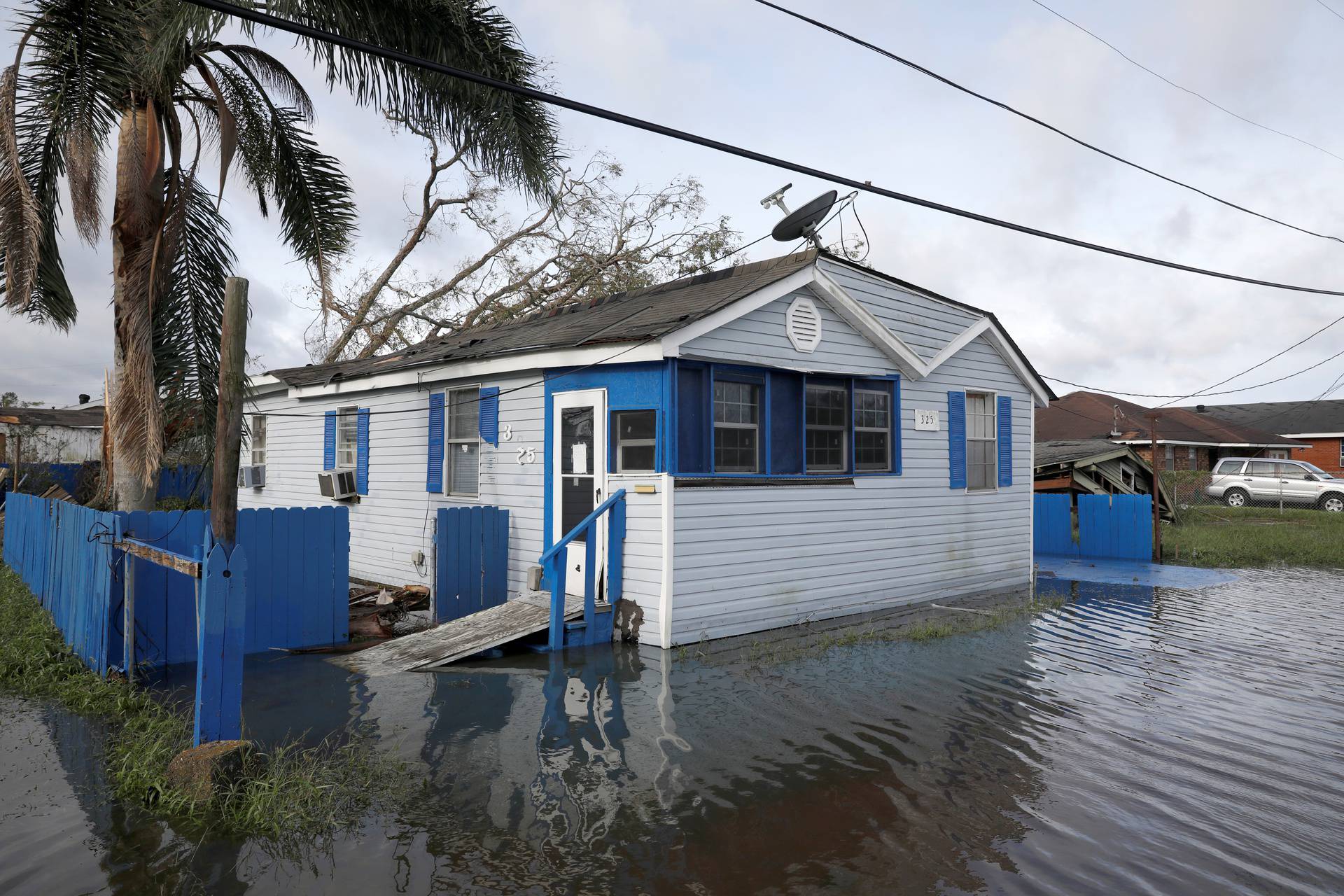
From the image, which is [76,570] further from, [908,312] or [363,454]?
[908,312]

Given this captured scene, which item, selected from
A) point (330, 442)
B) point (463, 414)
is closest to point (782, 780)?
point (463, 414)

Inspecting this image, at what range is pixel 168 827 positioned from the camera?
4.54 metres

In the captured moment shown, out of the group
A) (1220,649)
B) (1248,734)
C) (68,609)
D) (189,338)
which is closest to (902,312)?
(1220,649)

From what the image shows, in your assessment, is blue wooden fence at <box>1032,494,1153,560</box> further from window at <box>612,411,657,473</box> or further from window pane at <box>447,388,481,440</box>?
window pane at <box>447,388,481,440</box>

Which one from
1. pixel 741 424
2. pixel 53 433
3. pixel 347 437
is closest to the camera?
pixel 741 424

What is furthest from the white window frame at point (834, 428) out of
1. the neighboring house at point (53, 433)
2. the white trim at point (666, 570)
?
the neighboring house at point (53, 433)

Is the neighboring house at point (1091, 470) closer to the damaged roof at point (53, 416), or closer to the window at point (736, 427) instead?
the window at point (736, 427)

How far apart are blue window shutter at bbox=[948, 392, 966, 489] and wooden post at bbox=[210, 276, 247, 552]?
9991mm

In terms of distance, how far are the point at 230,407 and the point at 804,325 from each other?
6.88 meters

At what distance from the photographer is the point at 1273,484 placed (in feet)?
92.0

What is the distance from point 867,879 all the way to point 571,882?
1.41 metres

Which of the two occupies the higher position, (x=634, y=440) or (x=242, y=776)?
(x=634, y=440)

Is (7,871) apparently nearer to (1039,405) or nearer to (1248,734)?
(1248,734)

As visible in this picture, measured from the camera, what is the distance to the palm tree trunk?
357 inches
